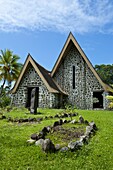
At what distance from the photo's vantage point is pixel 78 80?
78.3ft

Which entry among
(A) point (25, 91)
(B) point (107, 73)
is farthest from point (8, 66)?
(B) point (107, 73)

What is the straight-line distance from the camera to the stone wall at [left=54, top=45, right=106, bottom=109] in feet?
76.1

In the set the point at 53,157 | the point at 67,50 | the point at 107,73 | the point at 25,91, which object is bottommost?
the point at 53,157

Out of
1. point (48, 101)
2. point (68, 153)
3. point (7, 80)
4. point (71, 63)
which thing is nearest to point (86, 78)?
point (71, 63)

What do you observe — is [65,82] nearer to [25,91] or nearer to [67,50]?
[67,50]

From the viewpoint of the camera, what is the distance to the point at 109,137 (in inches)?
311

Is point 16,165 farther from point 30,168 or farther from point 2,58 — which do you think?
point 2,58

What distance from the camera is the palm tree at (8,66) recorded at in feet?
113

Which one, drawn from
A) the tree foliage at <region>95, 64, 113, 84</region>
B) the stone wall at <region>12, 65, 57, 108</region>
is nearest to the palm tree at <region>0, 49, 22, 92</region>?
the stone wall at <region>12, 65, 57, 108</region>

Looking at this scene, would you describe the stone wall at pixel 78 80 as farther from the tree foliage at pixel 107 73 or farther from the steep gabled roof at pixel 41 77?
the tree foliage at pixel 107 73

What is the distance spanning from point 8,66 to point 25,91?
12537 millimetres

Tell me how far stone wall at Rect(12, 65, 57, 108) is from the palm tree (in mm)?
10978

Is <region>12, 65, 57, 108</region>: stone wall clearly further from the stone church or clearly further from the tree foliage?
the tree foliage

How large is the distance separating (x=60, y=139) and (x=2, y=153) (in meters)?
2.21
